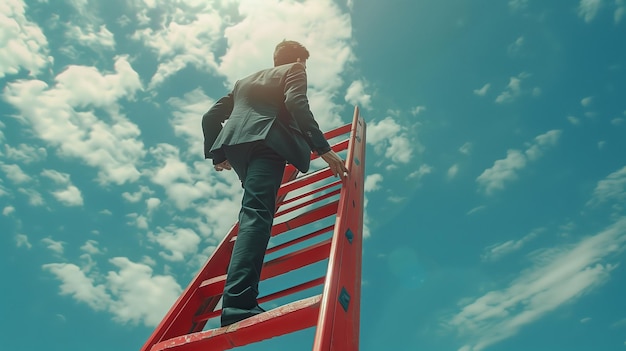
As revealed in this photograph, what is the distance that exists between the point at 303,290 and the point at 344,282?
37 centimetres

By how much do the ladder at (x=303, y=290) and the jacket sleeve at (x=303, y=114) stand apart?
364mm

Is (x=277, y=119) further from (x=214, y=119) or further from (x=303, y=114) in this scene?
(x=214, y=119)

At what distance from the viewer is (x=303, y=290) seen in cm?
212

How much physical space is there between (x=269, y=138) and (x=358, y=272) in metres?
0.78

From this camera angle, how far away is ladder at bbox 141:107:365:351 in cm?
155

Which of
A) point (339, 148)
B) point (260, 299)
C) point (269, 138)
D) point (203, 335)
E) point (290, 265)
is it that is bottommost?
point (203, 335)

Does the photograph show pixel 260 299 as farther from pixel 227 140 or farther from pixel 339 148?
pixel 339 148

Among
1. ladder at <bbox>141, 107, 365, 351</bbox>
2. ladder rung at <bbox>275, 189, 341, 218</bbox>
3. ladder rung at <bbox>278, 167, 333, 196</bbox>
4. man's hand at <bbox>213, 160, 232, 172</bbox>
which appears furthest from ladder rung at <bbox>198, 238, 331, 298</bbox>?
ladder rung at <bbox>278, 167, 333, 196</bbox>

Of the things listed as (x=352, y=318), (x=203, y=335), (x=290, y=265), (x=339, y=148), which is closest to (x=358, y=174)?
(x=339, y=148)

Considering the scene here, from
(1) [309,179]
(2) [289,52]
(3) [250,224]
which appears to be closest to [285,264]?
(3) [250,224]

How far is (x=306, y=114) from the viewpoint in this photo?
7.26ft

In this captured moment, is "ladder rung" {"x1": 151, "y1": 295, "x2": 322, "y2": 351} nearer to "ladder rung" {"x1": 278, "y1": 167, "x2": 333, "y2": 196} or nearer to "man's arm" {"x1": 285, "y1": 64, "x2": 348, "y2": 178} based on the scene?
"man's arm" {"x1": 285, "y1": 64, "x2": 348, "y2": 178}

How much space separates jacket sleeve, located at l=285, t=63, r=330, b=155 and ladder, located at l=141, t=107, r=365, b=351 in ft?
1.19

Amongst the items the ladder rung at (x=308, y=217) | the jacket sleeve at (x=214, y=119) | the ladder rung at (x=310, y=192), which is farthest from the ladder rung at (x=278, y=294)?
the ladder rung at (x=310, y=192)
